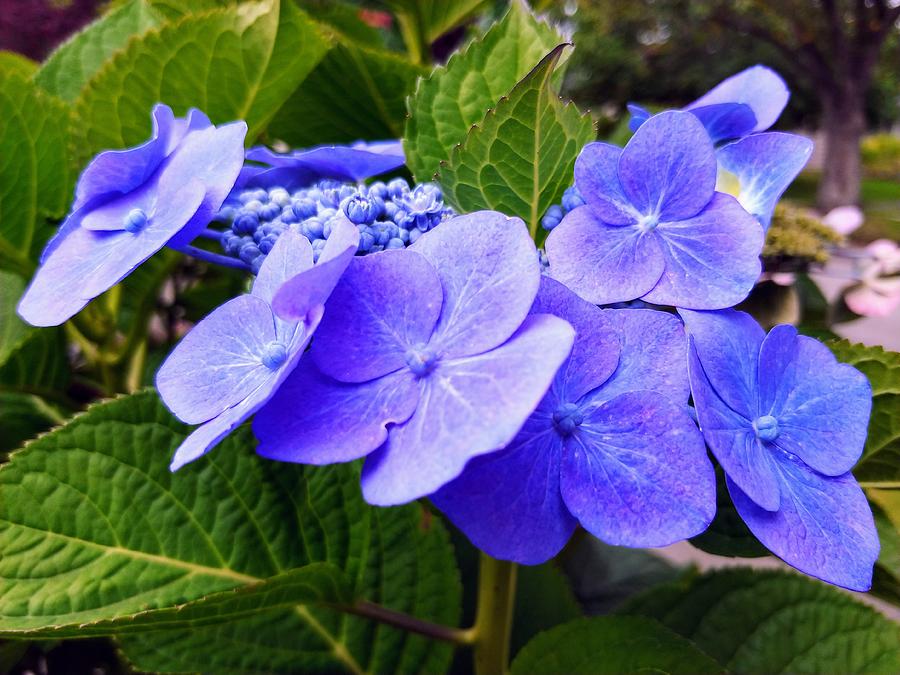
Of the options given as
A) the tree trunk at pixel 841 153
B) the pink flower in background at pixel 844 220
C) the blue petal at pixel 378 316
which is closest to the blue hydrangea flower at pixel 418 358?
the blue petal at pixel 378 316

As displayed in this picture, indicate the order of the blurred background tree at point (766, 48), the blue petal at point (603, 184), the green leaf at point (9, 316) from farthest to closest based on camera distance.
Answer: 1. the blurred background tree at point (766, 48)
2. the green leaf at point (9, 316)
3. the blue petal at point (603, 184)

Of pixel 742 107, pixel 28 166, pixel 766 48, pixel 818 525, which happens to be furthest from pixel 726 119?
pixel 766 48

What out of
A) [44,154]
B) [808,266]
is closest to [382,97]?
[44,154]

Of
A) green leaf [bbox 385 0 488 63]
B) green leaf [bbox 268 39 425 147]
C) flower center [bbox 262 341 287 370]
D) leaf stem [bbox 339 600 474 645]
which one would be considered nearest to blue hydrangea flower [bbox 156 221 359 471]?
flower center [bbox 262 341 287 370]

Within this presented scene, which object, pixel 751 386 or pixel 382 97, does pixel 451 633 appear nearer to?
pixel 751 386

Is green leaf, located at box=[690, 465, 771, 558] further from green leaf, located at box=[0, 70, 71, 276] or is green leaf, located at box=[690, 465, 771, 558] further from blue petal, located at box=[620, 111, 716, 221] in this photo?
green leaf, located at box=[0, 70, 71, 276]

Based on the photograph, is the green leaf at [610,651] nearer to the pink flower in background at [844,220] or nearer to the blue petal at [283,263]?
the blue petal at [283,263]

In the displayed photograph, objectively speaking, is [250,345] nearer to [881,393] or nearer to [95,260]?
[95,260]
